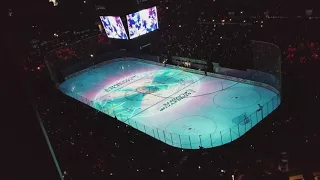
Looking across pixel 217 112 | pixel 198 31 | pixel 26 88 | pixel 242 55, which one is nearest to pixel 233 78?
pixel 242 55

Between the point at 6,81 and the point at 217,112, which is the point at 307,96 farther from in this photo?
the point at 6,81

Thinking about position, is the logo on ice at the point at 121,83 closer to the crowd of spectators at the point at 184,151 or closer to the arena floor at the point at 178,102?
the arena floor at the point at 178,102

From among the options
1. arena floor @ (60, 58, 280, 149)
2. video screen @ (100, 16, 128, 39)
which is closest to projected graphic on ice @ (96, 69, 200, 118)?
arena floor @ (60, 58, 280, 149)

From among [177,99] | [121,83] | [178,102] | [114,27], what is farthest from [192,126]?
[114,27]

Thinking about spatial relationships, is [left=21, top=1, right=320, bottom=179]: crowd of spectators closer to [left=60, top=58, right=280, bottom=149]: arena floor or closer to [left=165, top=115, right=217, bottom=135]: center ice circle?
[left=60, top=58, right=280, bottom=149]: arena floor

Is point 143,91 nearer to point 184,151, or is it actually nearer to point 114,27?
point 114,27

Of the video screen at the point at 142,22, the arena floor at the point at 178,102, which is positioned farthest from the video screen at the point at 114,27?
the arena floor at the point at 178,102
